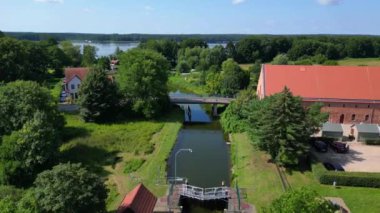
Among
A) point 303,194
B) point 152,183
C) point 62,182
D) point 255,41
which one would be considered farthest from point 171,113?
point 255,41

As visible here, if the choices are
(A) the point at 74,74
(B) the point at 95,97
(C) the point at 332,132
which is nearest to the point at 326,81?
(C) the point at 332,132

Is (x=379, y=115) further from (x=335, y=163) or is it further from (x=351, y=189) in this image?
(x=351, y=189)

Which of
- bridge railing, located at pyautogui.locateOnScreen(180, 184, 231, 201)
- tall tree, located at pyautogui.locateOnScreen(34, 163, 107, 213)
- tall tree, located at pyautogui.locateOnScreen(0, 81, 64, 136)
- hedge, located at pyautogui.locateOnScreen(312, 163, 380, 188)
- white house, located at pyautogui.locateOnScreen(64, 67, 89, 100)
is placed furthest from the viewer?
white house, located at pyautogui.locateOnScreen(64, 67, 89, 100)

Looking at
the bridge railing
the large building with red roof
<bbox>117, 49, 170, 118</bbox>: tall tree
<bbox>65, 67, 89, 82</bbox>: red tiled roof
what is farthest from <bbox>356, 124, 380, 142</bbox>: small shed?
<bbox>65, 67, 89, 82</bbox>: red tiled roof

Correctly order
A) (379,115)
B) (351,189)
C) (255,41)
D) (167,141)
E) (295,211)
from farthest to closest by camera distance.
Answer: (255,41) → (379,115) → (167,141) → (351,189) → (295,211)

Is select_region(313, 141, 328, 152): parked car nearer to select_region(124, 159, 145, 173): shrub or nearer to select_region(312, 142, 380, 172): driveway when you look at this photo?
select_region(312, 142, 380, 172): driveway

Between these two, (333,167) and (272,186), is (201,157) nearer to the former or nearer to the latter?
(272,186)

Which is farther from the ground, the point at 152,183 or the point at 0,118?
the point at 0,118
